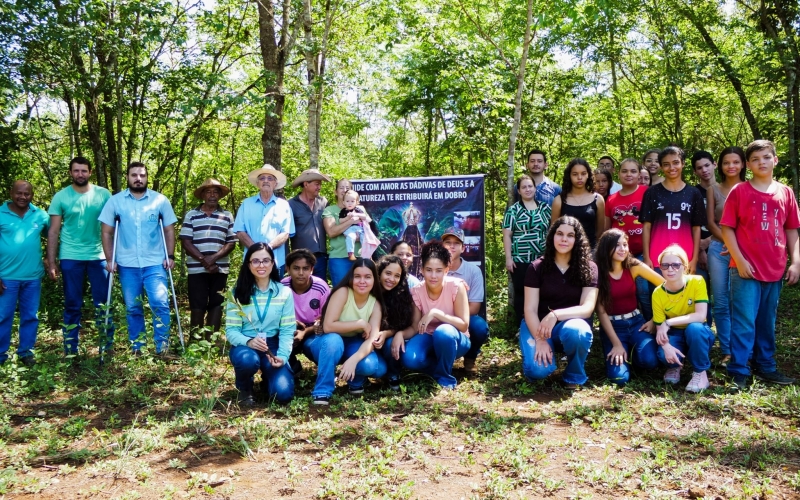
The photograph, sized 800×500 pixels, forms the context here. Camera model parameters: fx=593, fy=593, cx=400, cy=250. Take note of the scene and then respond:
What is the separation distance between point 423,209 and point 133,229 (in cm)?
326

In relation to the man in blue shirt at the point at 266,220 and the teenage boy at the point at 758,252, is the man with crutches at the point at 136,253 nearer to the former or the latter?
the man in blue shirt at the point at 266,220

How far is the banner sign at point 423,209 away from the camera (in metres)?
7.12

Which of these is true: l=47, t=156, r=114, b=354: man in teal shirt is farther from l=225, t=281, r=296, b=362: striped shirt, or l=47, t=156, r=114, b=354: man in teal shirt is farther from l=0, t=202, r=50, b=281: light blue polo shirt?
l=225, t=281, r=296, b=362: striped shirt

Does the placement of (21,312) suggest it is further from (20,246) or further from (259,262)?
(259,262)

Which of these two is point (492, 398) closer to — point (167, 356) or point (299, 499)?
point (299, 499)

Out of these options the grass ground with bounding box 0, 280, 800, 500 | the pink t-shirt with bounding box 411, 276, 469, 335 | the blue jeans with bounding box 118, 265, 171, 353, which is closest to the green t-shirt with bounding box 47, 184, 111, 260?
the blue jeans with bounding box 118, 265, 171, 353

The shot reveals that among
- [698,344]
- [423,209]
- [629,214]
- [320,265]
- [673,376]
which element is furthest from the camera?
[423,209]

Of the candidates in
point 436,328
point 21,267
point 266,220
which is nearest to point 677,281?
point 436,328

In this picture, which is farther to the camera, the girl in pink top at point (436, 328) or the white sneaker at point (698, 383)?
the girl in pink top at point (436, 328)

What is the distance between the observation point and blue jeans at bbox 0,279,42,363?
6195 millimetres

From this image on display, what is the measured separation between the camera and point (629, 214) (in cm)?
618

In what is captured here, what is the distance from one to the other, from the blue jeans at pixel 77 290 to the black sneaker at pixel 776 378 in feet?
20.4

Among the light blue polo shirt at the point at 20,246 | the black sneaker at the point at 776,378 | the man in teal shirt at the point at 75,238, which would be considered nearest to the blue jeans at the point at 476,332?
the black sneaker at the point at 776,378

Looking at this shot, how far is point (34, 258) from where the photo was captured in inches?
248
